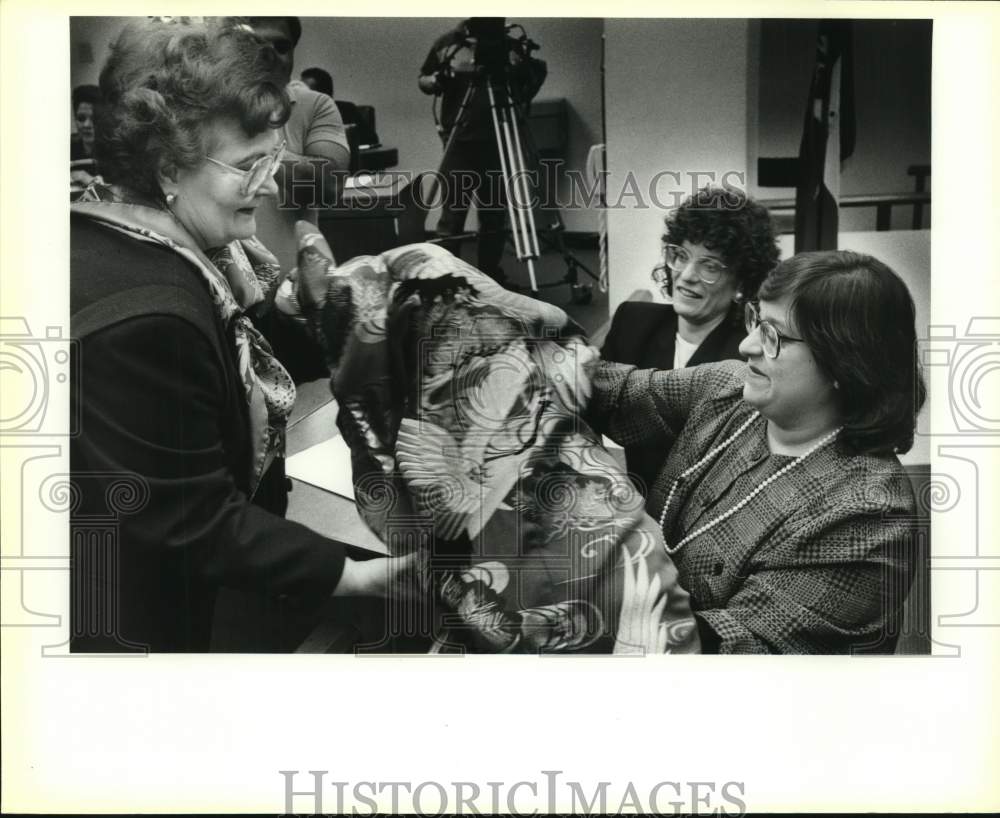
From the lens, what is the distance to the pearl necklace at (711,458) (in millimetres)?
3301

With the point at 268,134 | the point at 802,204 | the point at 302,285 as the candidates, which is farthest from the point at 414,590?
the point at 802,204

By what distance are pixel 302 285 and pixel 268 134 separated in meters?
0.45

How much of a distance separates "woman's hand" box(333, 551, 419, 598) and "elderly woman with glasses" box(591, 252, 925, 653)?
713 millimetres

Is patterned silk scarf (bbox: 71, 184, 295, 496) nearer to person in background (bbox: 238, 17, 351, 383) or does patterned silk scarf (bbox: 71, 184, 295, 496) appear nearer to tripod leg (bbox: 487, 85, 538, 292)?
person in background (bbox: 238, 17, 351, 383)

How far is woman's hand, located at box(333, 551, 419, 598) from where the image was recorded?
3363 mm

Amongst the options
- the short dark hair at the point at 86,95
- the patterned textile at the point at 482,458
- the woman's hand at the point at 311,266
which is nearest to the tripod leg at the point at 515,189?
the patterned textile at the point at 482,458

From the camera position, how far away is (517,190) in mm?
3391

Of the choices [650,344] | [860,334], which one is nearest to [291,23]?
[650,344]

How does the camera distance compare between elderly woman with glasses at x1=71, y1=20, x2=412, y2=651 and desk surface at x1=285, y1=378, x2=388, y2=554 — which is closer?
elderly woman with glasses at x1=71, y1=20, x2=412, y2=651

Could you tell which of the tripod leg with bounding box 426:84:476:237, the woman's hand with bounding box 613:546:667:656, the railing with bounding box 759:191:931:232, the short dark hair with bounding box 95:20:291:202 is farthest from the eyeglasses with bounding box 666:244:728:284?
the short dark hair with bounding box 95:20:291:202

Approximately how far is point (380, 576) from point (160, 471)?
2.33 feet

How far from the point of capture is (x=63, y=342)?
337cm

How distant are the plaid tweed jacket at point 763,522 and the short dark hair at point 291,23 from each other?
132cm

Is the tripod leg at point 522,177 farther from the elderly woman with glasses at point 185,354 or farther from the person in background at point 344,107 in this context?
the elderly woman with glasses at point 185,354
